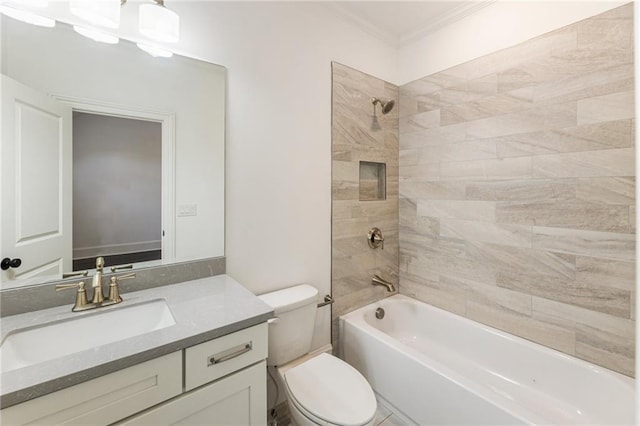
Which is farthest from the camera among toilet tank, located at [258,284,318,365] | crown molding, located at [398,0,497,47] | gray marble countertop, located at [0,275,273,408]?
crown molding, located at [398,0,497,47]

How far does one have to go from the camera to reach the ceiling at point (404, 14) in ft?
6.25

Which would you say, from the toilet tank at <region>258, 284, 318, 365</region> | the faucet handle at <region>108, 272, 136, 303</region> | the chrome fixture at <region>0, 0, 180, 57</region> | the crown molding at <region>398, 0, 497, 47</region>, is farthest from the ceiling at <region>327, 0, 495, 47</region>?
the faucet handle at <region>108, 272, 136, 303</region>

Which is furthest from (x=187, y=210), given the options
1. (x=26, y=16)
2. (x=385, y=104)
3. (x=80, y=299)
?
(x=385, y=104)

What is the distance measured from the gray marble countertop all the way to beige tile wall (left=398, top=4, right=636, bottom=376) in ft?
3.37

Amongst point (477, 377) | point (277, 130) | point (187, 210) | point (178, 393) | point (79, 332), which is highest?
point (277, 130)

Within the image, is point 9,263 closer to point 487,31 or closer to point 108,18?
point 108,18

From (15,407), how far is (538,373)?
7.64 ft

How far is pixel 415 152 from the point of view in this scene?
7.56ft

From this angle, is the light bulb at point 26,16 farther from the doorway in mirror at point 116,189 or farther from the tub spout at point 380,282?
the tub spout at point 380,282

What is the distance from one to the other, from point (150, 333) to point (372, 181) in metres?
1.86

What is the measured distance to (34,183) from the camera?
1.08 m

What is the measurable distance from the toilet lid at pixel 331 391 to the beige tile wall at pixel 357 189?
20.7 inches

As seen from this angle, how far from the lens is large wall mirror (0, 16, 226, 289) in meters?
1.05

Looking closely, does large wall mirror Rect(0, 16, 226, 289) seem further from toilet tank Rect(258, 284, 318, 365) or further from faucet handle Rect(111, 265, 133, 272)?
toilet tank Rect(258, 284, 318, 365)
